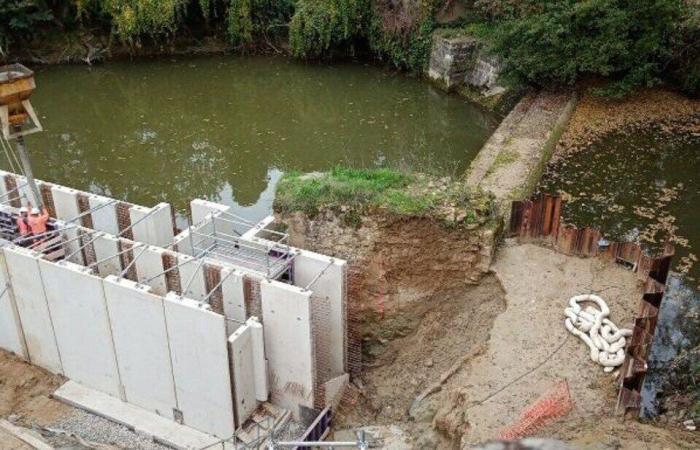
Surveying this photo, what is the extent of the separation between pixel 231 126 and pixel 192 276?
1036 cm

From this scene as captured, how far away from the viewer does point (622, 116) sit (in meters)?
17.8

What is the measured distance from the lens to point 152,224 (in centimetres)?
1004

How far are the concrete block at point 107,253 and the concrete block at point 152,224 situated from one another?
546 millimetres

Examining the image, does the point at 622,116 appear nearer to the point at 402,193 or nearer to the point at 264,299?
the point at 402,193

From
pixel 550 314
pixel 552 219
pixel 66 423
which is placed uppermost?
pixel 552 219

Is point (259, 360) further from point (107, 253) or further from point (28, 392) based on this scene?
point (28, 392)

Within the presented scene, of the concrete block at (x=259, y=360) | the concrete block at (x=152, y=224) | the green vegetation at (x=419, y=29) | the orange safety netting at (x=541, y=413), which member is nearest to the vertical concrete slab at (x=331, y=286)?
the concrete block at (x=259, y=360)

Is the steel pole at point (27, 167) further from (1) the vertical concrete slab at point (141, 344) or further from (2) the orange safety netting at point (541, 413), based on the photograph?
(2) the orange safety netting at point (541, 413)

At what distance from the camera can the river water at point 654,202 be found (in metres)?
10.5

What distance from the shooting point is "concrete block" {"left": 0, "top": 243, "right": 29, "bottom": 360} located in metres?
9.39

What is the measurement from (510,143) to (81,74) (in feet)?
48.4

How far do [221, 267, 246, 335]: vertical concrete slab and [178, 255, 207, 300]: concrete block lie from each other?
0.32 metres

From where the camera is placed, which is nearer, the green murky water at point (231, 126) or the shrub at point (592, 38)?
the green murky water at point (231, 126)

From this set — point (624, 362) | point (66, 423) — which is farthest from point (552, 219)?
point (66, 423)
